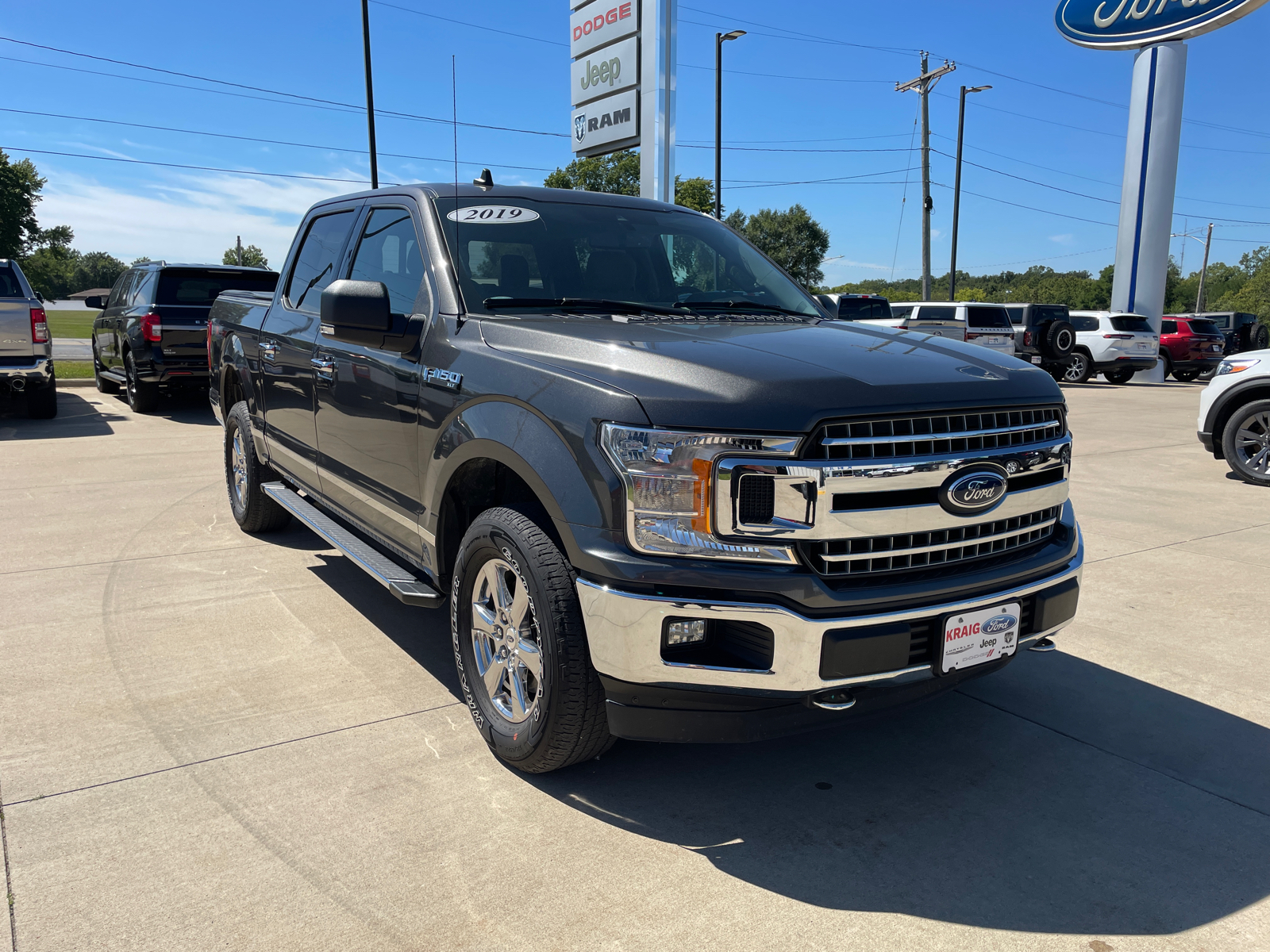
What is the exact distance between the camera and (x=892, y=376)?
8.90ft

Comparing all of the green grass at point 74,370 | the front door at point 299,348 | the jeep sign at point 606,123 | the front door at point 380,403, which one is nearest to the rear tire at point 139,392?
the green grass at point 74,370

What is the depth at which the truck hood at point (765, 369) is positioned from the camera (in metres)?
2.50

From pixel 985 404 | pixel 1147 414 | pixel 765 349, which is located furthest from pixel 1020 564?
Answer: pixel 1147 414

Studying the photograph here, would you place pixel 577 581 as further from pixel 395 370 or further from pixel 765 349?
pixel 395 370

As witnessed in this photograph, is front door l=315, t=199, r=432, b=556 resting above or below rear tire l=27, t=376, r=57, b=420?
above

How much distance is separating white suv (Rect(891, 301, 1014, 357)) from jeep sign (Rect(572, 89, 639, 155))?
33.0ft

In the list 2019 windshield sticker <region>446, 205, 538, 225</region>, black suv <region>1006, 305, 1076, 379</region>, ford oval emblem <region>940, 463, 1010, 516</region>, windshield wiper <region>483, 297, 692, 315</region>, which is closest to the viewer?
ford oval emblem <region>940, 463, 1010, 516</region>

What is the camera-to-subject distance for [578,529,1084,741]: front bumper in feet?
8.05

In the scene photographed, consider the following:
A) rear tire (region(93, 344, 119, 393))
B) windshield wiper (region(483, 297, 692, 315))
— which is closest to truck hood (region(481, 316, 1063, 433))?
windshield wiper (region(483, 297, 692, 315))

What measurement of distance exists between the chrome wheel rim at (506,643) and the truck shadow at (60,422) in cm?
917

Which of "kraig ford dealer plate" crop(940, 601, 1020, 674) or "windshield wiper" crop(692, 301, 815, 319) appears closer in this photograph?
"kraig ford dealer plate" crop(940, 601, 1020, 674)

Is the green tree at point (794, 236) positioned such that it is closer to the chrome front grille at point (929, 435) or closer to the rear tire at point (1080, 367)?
the rear tire at point (1080, 367)

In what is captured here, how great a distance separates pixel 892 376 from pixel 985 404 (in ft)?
1.00

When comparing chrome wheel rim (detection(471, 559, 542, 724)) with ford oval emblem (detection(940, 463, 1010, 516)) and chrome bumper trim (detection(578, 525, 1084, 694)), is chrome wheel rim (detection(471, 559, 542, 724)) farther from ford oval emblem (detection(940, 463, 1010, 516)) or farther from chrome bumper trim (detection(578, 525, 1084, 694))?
ford oval emblem (detection(940, 463, 1010, 516))
